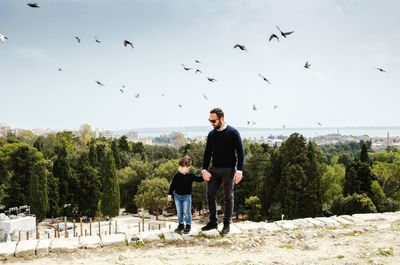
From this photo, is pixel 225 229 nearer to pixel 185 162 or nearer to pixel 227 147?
pixel 185 162

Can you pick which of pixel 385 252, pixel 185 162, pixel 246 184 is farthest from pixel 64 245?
pixel 246 184

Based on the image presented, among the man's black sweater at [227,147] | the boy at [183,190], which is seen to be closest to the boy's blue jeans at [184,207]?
the boy at [183,190]

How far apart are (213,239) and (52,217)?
37.6 metres

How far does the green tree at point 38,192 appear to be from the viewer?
124 feet

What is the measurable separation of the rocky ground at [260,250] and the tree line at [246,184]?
72.8ft

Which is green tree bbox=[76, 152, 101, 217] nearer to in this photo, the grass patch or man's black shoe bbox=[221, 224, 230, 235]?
man's black shoe bbox=[221, 224, 230, 235]

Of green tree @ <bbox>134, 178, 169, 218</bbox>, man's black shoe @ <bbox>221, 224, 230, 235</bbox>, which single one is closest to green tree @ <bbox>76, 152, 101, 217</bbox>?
green tree @ <bbox>134, 178, 169, 218</bbox>

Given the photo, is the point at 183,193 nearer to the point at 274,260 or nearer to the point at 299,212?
the point at 274,260

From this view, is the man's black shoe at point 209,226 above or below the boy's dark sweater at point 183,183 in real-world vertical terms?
below

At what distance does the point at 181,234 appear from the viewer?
7.45 meters

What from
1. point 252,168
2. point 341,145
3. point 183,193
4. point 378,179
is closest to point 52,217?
point 252,168

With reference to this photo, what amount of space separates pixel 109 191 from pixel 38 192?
683 cm

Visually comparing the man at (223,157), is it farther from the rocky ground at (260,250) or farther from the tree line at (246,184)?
the tree line at (246,184)

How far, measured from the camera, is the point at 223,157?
7.29 metres
